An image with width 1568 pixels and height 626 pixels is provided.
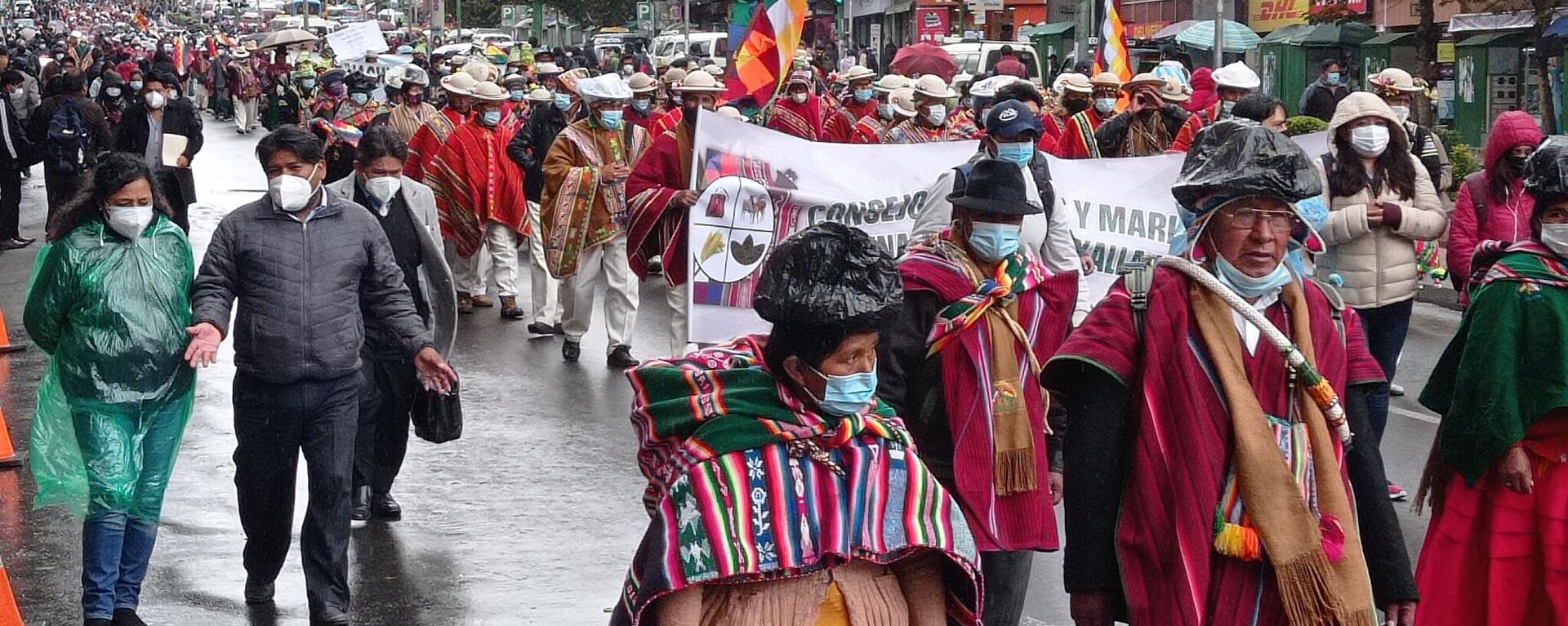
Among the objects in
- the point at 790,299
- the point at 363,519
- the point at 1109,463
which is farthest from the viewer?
the point at 363,519

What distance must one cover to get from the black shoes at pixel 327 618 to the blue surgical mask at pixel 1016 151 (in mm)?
2660

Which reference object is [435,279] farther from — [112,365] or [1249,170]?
[1249,170]

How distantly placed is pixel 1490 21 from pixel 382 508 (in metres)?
26.7

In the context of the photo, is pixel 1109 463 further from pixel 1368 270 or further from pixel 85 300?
pixel 1368 270

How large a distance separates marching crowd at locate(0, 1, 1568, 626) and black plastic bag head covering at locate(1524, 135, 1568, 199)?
13 mm

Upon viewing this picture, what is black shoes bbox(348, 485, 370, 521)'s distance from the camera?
815 cm

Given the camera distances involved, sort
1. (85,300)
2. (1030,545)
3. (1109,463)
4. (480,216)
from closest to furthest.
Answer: (1109,463), (1030,545), (85,300), (480,216)

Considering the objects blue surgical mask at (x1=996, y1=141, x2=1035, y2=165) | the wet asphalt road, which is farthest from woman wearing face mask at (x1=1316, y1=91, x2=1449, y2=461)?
blue surgical mask at (x1=996, y1=141, x2=1035, y2=165)

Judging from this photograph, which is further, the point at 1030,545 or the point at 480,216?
the point at 480,216

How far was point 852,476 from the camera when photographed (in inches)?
141

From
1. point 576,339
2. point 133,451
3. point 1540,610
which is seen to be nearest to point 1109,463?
point 1540,610

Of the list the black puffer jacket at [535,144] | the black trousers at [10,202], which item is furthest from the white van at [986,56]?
the black puffer jacket at [535,144]

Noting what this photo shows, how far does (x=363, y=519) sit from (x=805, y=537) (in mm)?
4983

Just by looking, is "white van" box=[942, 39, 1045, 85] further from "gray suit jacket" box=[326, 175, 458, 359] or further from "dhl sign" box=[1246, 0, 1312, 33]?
"gray suit jacket" box=[326, 175, 458, 359]
